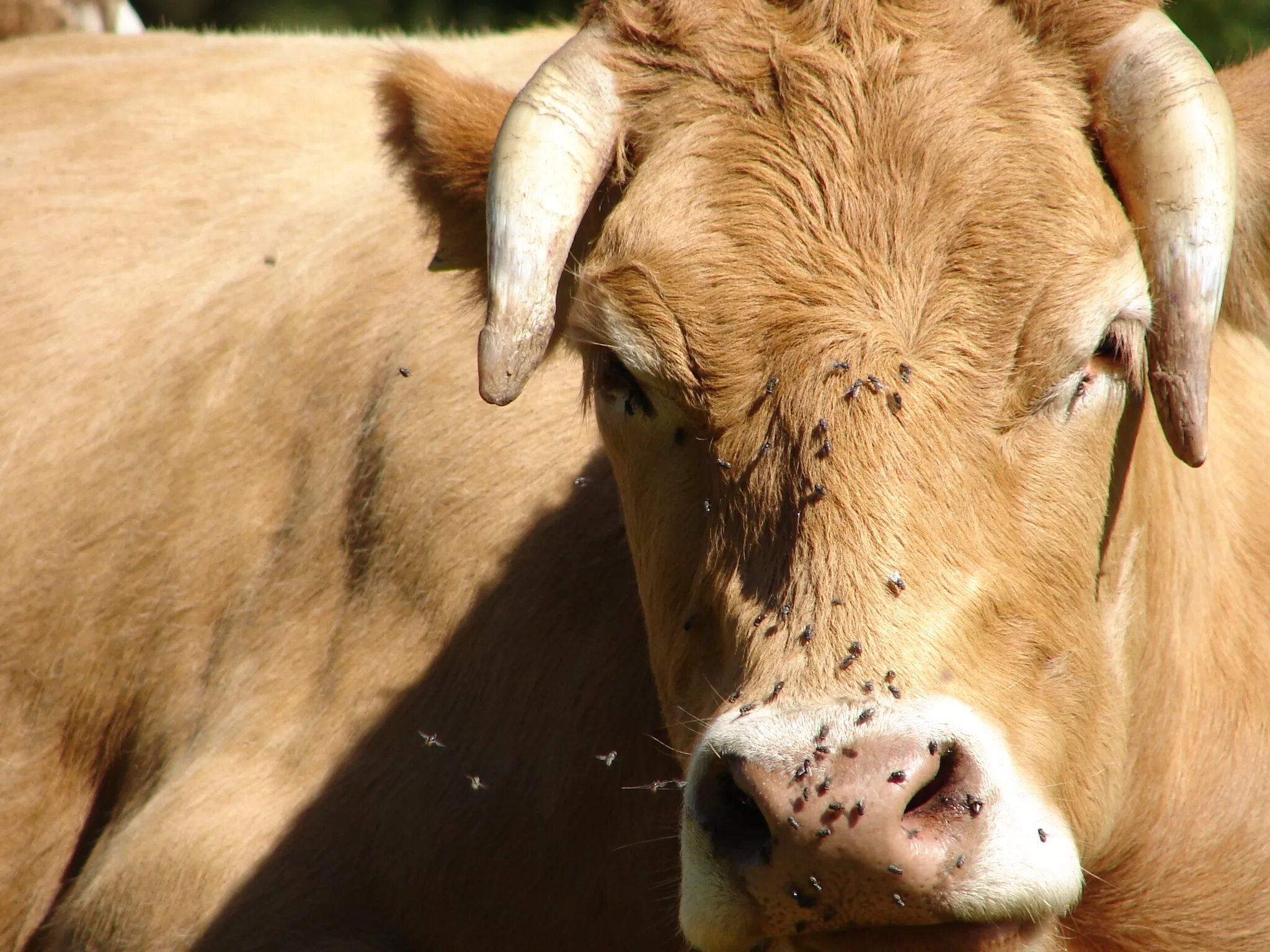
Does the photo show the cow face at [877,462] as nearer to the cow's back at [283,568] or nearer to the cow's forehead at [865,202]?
the cow's forehead at [865,202]

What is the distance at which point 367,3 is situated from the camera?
42.2 ft

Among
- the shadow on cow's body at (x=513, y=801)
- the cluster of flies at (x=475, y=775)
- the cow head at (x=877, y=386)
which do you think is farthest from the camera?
the shadow on cow's body at (x=513, y=801)

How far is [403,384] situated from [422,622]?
2.42 feet

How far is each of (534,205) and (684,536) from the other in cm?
70

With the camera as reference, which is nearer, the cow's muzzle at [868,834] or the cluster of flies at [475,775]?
the cow's muzzle at [868,834]

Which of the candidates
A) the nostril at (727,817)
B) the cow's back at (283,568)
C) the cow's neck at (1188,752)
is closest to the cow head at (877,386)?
the nostril at (727,817)

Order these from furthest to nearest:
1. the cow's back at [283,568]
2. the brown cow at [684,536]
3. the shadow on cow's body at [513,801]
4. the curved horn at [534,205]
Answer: the cow's back at [283,568], the shadow on cow's body at [513,801], the curved horn at [534,205], the brown cow at [684,536]

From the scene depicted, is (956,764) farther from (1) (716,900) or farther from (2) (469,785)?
(2) (469,785)

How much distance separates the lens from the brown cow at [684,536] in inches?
101

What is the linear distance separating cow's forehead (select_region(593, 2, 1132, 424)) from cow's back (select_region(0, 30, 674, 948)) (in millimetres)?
1117

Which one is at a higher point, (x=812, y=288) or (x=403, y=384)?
(x=812, y=288)

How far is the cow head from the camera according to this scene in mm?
2443

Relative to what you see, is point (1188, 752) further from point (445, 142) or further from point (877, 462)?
point (445, 142)

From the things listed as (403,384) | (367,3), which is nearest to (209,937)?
(403,384)
